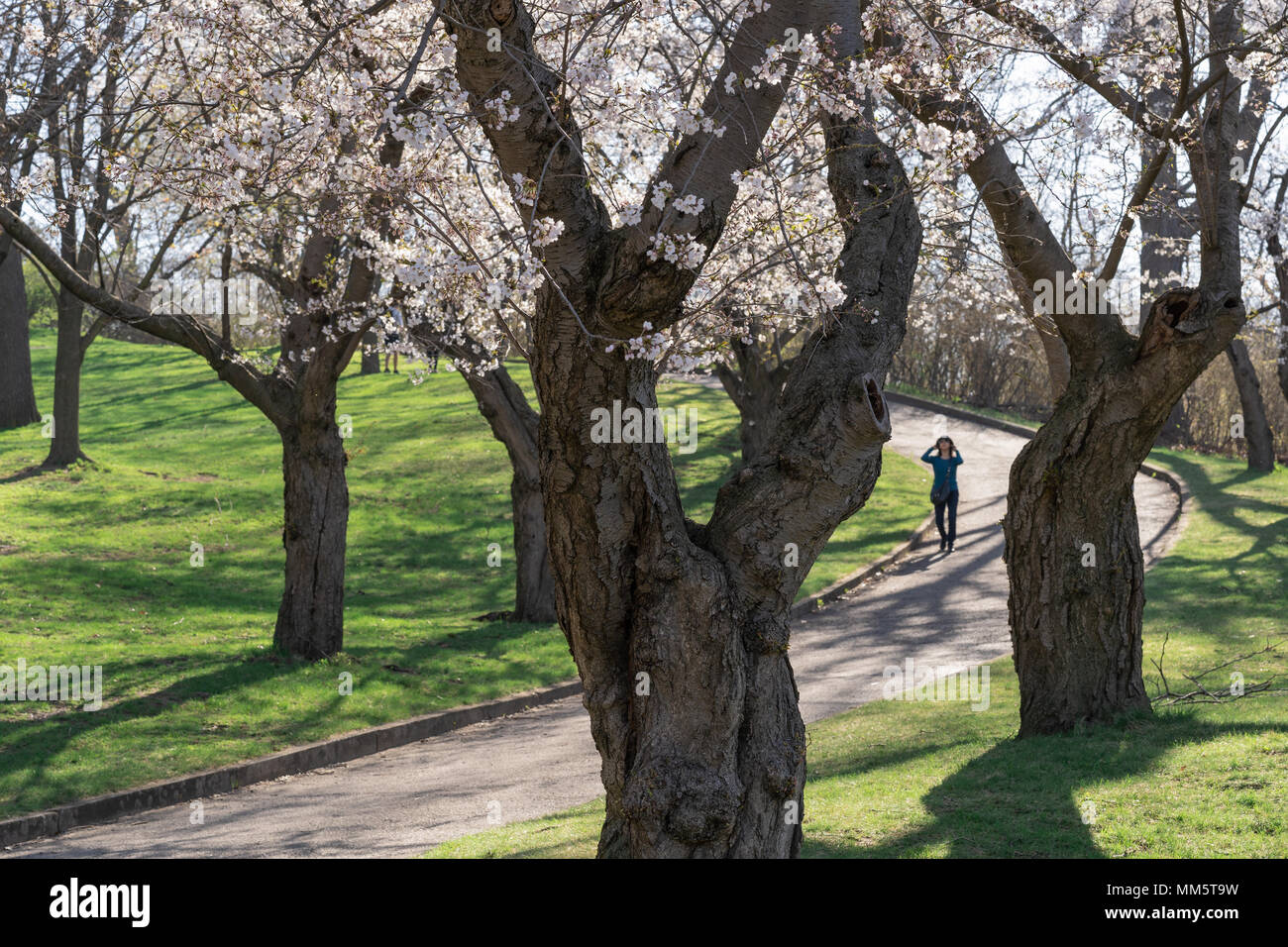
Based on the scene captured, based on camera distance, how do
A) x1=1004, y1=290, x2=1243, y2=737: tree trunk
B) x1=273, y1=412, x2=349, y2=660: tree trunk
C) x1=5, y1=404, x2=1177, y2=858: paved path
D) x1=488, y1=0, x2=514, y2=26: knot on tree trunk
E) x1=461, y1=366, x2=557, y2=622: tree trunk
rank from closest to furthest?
x1=488, y1=0, x2=514, y2=26: knot on tree trunk, x1=5, y1=404, x2=1177, y2=858: paved path, x1=1004, y1=290, x2=1243, y2=737: tree trunk, x1=273, y1=412, x2=349, y2=660: tree trunk, x1=461, y1=366, x2=557, y2=622: tree trunk

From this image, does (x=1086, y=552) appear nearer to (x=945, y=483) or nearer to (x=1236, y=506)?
(x=945, y=483)

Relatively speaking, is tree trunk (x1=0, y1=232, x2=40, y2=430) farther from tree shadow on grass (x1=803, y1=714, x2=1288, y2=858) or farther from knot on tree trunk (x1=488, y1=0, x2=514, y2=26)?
knot on tree trunk (x1=488, y1=0, x2=514, y2=26)

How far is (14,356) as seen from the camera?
2692 cm

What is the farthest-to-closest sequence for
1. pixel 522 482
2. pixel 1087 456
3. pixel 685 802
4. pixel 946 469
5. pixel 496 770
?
pixel 946 469 → pixel 522 482 → pixel 496 770 → pixel 1087 456 → pixel 685 802

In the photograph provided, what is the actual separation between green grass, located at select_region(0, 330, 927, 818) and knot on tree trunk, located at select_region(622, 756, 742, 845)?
5.53m

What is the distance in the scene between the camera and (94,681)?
36.8ft

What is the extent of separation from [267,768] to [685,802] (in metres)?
6.21

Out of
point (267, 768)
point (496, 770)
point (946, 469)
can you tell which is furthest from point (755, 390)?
point (267, 768)

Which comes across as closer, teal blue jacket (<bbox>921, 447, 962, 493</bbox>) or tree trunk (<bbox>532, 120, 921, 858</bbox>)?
tree trunk (<bbox>532, 120, 921, 858</bbox>)

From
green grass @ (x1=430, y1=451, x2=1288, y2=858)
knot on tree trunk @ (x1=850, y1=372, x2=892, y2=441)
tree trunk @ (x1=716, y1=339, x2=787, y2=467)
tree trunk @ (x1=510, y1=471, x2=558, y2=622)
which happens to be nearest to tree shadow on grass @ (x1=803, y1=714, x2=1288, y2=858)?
green grass @ (x1=430, y1=451, x2=1288, y2=858)

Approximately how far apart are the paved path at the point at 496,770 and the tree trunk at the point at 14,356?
19553 millimetres

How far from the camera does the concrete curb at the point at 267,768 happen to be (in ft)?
26.8

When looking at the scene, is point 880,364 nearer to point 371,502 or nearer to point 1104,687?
point 1104,687

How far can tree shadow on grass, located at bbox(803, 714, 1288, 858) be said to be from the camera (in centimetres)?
608
